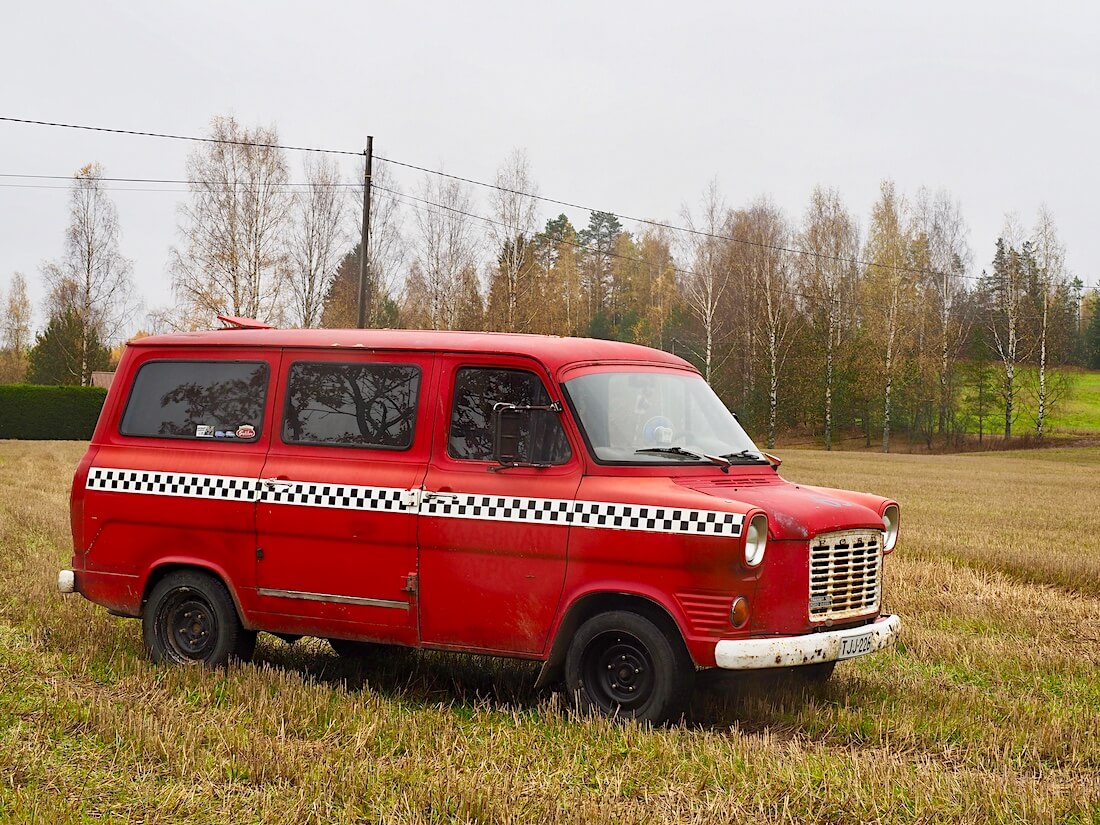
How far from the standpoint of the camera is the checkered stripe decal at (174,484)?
316 inches

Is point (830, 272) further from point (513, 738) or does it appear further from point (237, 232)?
point (513, 738)

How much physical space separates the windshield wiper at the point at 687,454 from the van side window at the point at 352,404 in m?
1.47

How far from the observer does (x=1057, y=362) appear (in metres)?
66.3

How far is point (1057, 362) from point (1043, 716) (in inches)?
2522

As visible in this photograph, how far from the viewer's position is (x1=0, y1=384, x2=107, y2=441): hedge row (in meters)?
52.0

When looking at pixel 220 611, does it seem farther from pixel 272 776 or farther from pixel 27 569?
pixel 27 569

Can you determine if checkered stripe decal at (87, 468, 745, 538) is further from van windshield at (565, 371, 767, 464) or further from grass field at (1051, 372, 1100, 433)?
grass field at (1051, 372, 1100, 433)

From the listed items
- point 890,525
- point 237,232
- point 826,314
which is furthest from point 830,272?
point 890,525

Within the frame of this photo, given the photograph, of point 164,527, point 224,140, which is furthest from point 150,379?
point 224,140

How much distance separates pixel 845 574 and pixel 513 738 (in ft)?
6.82

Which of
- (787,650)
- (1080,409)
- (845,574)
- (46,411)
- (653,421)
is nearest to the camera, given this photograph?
(787,650)

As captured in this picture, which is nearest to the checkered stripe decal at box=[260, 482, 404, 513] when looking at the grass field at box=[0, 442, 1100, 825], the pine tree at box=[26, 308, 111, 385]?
the grass field at box=[0, 442, 1100, 825]

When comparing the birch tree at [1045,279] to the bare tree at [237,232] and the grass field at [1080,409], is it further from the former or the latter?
the bare tree at [237,232]

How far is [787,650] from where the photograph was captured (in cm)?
652
